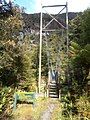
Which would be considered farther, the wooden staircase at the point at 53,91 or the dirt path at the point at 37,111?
the wooden staircase at the point at 53,91

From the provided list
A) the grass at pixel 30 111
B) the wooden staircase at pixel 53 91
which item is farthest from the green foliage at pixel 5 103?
the wooden staircase at pixel 53 91

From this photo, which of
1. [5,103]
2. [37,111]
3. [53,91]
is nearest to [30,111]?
[37,111]

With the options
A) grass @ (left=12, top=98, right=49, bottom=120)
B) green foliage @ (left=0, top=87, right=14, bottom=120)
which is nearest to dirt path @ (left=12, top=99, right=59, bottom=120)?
grass @ (left=12, top=98, right=49, bottom=120)

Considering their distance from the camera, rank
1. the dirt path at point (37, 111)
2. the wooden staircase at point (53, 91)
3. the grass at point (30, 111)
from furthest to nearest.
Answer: the wooden staircase at point (53, 91) → the dirt path at point (37, 111) → the grass at point (30, 111)

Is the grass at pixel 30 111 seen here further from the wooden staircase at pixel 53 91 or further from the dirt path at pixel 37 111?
the wooden staircase at pixel 53 91

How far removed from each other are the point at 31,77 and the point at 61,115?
8413mm

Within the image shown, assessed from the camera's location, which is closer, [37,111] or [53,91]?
[37,111]

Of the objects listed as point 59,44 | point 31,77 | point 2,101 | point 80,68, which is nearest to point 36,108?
point 2,101

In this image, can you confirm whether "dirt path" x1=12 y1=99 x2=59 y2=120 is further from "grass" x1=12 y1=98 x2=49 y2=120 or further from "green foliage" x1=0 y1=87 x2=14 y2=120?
"green foliage" x1=0 y1=87 x2=14 y2=120

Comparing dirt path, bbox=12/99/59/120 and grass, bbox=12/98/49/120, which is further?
dirt path, bbox=12/99/59/120

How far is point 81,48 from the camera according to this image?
591 inches

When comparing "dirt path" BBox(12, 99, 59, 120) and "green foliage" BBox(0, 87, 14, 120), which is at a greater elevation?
"green foliage" BBox(0, 87, 14, 120)

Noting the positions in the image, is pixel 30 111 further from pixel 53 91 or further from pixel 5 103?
pixel 53 91

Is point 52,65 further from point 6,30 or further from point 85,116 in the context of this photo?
point 85,116
